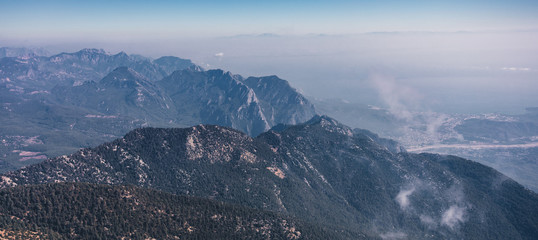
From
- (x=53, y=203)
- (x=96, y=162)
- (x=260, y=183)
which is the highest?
(x=53, y=203)

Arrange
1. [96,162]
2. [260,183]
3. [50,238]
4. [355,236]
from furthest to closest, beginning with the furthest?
[260,183] → [96,162] → [355,236] → [50,238]

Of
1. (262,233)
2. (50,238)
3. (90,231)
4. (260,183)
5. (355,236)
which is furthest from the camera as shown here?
(260,183)

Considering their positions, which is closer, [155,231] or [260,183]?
[155,231]

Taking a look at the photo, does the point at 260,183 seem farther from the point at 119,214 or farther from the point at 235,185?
the point at 119,214

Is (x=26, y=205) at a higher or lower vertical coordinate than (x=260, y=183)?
higher

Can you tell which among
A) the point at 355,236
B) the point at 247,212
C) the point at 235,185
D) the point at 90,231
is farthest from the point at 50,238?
the point at 355,236

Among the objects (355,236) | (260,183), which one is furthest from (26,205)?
(355,236)

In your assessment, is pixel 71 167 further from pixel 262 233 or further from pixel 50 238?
pixel 262 233
